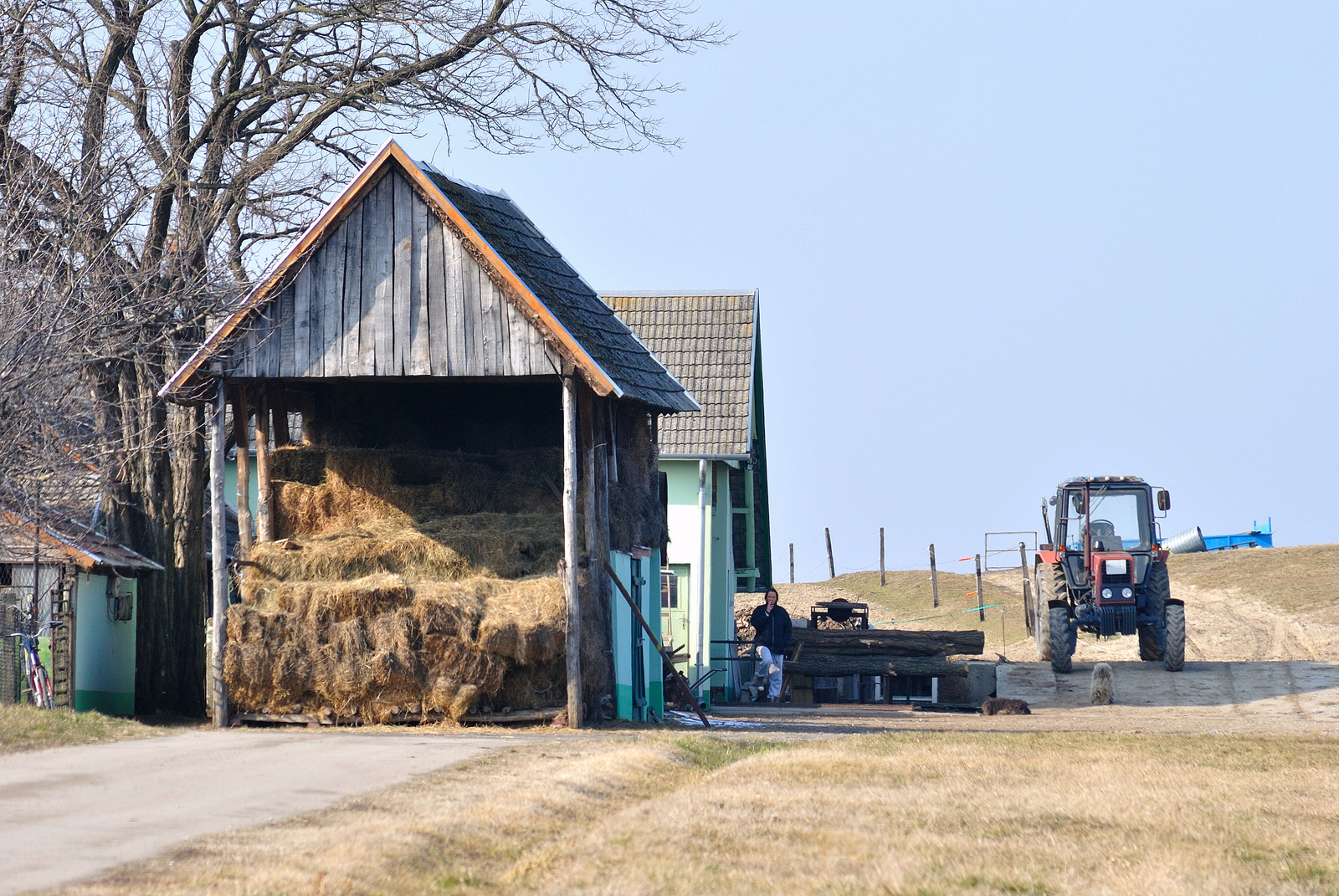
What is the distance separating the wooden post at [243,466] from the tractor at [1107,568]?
575 inches

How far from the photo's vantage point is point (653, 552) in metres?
20.8

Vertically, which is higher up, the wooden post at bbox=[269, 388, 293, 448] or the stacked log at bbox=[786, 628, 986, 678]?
the wooden post at bbox=[269, 388, 293, 448]

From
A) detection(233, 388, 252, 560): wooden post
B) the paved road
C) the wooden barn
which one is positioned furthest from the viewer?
detection(233, 388, 252, 560): wooden post

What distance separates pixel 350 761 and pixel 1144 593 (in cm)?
1842

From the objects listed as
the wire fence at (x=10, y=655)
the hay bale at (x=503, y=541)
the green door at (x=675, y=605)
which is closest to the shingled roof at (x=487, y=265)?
the hay bale at (x=503, y=541)

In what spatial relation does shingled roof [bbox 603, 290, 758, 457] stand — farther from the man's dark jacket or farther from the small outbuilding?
the small outbuilding

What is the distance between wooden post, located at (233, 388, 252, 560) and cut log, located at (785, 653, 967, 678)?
1203cm

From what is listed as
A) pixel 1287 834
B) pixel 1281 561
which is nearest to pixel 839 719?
pixel 1287 834

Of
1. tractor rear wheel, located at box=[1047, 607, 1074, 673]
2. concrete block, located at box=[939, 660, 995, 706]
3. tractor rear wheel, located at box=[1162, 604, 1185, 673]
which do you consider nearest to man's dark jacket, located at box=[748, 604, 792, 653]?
concrete block, located at box=[939, 660, 995, 706]

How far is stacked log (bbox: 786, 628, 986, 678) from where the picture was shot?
85.4ft

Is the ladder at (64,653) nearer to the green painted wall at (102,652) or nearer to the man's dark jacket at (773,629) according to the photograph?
the green painted wall at (102,652)

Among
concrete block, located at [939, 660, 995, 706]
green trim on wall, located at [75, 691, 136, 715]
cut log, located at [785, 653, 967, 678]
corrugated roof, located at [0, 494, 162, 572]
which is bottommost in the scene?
concrete block, located at [939, 660, 995, 706]

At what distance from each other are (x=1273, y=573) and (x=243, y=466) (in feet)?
114

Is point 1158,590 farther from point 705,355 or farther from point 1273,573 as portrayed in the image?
point 1273,573
